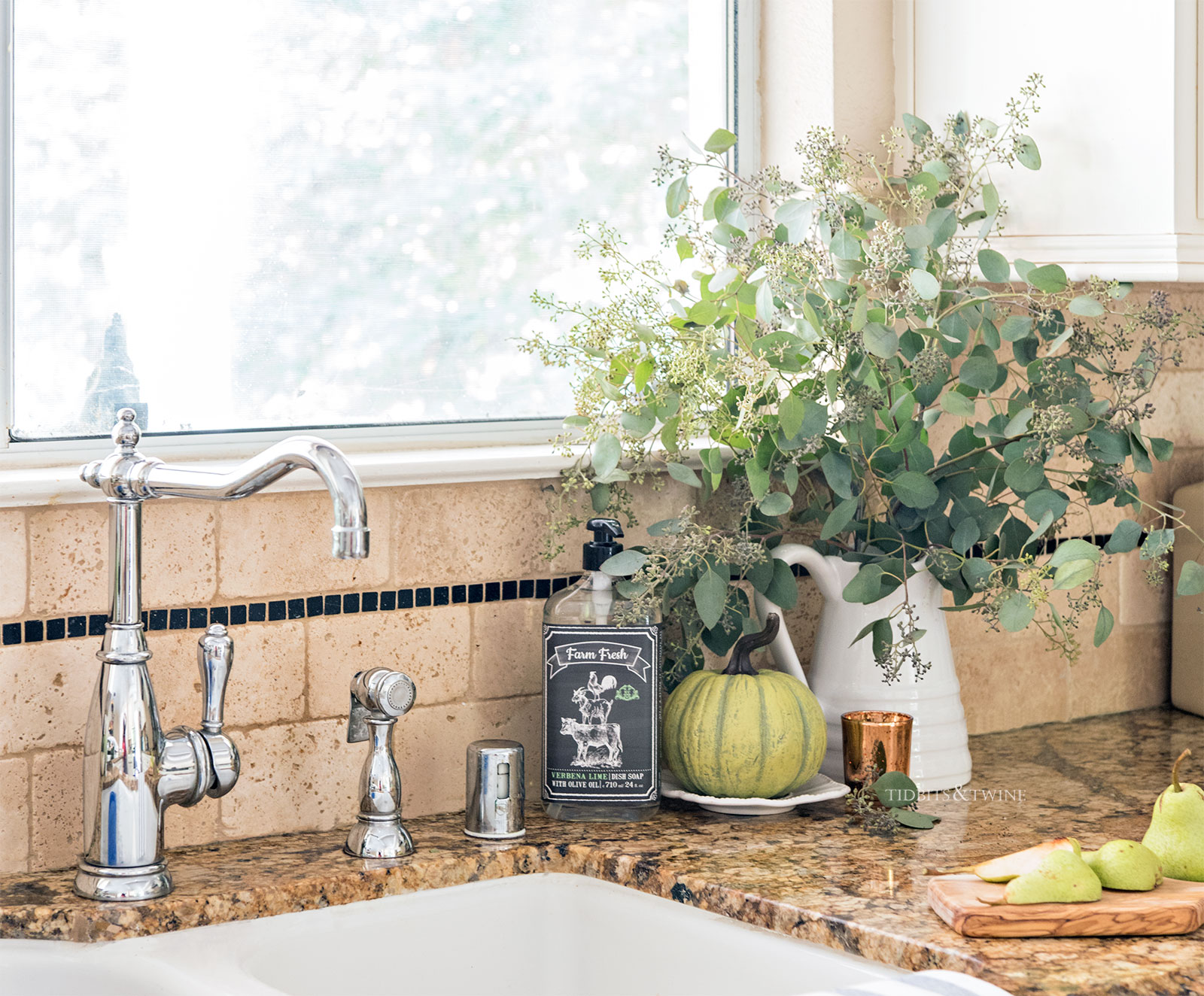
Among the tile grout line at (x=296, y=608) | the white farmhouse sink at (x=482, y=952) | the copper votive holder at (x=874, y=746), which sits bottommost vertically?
the white farmhouse sink at (x=482, y=952)

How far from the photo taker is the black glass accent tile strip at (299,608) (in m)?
1.29

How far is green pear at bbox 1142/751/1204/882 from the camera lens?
1.25 meters

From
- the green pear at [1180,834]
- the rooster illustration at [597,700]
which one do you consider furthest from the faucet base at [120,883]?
the green pear at [1180,834]

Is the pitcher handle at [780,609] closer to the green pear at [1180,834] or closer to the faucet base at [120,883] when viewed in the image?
the green pear at [1180,834]

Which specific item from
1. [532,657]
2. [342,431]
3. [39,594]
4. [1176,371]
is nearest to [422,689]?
[532,657]

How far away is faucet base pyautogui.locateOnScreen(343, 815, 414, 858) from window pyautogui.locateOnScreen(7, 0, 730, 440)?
15.4 inches

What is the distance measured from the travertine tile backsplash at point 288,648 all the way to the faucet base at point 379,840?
10cm

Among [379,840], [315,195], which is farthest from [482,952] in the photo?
[315,195]

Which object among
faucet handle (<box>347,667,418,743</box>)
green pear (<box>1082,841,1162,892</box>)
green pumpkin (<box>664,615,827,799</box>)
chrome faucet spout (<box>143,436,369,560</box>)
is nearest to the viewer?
chrome faucet spout (<box>143,436,369,560</box>)

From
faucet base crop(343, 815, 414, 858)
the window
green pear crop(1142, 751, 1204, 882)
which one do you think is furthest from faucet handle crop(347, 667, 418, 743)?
green pear crop(1142, 751, 1204, 882)

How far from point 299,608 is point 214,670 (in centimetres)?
17

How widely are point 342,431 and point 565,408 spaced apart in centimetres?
26

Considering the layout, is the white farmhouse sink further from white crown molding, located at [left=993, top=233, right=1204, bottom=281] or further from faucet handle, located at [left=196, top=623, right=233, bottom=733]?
white crown molding, located at [left=993, top=233, right=1204, bottom=281]

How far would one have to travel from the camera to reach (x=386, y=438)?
1.50 metres
